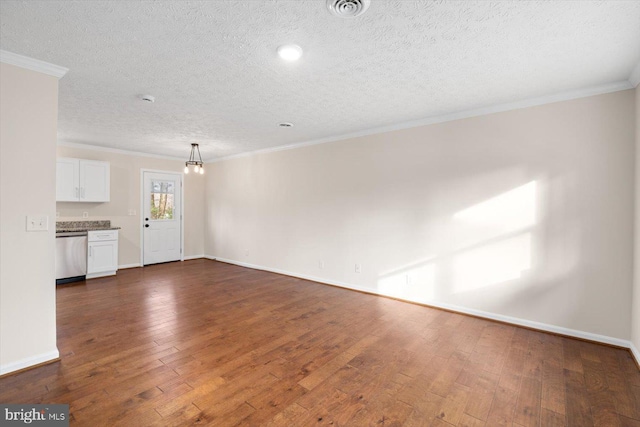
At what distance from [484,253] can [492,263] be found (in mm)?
142

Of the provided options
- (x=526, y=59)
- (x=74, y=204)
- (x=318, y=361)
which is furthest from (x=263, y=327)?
(x=74, y=204)

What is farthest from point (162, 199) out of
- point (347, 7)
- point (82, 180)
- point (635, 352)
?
point (635, 352)

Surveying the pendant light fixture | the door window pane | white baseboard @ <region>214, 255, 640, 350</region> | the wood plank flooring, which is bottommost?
the wood plank flooring

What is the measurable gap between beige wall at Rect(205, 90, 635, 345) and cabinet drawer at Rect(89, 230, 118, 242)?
3.48 m

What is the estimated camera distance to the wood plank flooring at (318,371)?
6.12 ft

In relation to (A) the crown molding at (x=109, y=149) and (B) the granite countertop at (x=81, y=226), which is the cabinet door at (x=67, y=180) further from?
(B) the granite countertop at (x=81, y=226)

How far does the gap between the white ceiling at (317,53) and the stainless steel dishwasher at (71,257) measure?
2.33 meters

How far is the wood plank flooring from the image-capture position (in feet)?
6.12

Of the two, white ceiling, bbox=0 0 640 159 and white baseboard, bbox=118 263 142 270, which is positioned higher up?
white ceiling, bbox=0 0 640 159

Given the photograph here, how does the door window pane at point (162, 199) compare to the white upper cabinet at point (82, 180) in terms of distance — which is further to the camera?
the door window pane at point (162, 199)

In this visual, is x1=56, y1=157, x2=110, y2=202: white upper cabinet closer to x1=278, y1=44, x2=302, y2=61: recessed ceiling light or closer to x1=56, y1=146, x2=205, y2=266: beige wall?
x1=56, y1=146, x2=205, y2=266: beige wall

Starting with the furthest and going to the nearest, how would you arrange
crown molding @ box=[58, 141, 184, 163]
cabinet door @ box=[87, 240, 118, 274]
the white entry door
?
the white entry door
crown molding @ box=[58, 141, 184, 163]
cabinet door @ box=[87, 240, 118, 274]

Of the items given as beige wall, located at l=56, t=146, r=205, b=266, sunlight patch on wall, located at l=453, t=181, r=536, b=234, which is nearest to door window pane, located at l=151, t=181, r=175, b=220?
beige wall, located at l=56, t=146, r=205, b=266

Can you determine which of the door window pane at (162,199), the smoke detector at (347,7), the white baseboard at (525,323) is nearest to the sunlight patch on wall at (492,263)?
the white baseboard at (525,323)
